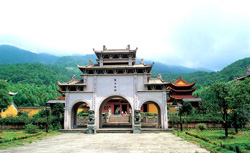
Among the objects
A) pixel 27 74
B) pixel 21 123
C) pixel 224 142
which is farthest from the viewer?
pixel 27 74

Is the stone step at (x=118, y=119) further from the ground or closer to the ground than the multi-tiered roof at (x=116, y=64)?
closer to the ground

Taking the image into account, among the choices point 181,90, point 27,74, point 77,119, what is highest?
point 27,74

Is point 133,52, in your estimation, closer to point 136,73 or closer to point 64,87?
point 136,73

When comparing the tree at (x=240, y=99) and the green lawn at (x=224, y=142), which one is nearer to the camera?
the green lawn at (x=224, y=142)

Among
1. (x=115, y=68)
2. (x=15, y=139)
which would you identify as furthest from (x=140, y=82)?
(x=15, y=139)

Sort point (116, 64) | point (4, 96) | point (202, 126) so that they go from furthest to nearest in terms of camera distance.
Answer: point (116, 64) → point (202, 126) → point (4, 96)

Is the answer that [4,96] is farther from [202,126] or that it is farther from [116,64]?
[202,126]

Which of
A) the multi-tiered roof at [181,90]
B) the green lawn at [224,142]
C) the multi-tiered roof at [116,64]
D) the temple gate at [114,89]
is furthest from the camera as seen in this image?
the multi-tiered roof at [181,90]

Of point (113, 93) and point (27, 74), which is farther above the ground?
point (27, 74)

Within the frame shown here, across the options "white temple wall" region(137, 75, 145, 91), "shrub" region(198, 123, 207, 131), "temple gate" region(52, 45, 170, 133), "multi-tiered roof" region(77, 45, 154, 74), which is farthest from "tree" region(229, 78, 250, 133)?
"multi-tiered roof" region(77, 45, 154, 74)

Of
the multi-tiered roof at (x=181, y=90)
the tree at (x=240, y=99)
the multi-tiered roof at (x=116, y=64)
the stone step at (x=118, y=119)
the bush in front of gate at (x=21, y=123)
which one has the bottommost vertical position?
the stone step at (x=118, y=119)

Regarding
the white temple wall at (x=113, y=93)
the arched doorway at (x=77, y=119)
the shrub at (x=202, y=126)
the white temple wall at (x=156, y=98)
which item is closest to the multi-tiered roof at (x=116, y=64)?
the white temple wall at (x=113, y=93)

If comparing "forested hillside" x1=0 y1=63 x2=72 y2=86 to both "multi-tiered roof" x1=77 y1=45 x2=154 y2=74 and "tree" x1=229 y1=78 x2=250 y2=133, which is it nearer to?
"multi-tiered roof" x1=77 y1=45 x2=154 y2=74

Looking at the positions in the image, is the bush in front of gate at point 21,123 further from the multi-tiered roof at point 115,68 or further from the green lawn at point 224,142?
the green lawn at point 224,142
